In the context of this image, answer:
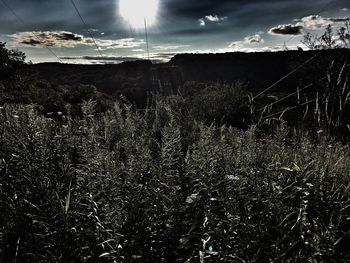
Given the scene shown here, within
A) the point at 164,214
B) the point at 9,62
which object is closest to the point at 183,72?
the point at 9,62

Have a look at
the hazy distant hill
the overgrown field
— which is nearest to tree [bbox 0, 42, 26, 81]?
the hazy distant hill

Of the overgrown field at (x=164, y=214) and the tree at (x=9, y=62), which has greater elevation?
the tree at (x=9, y=62)

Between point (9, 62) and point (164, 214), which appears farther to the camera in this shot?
point (9, 62)

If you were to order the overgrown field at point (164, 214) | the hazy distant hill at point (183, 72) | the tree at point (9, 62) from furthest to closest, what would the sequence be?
the hazy distant hill at point (183, 72) < the tree at point (9, 62) < the overgrown field at point (164, 214)

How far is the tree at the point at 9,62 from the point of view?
25922 millimetres

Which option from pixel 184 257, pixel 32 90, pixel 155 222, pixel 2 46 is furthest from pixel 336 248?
pixel 2 46

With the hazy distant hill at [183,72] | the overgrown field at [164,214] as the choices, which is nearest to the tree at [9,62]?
the hazy distant hill at [183,72]

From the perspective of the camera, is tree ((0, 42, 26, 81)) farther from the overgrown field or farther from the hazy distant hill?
the overgrown field

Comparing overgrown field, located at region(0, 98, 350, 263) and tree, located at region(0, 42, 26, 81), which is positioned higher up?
tree, located at region(0, 42, 26, 81)

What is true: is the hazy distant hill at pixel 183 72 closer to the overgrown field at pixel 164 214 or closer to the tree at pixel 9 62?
the tree at pixel 9 62

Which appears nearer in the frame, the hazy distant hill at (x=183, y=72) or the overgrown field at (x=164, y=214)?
the overgrown field at (x=164, y=214)

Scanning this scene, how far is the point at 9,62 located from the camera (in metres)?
26.8

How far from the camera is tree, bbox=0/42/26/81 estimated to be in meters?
25.9

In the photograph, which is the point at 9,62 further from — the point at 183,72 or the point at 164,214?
the point at 183,72
